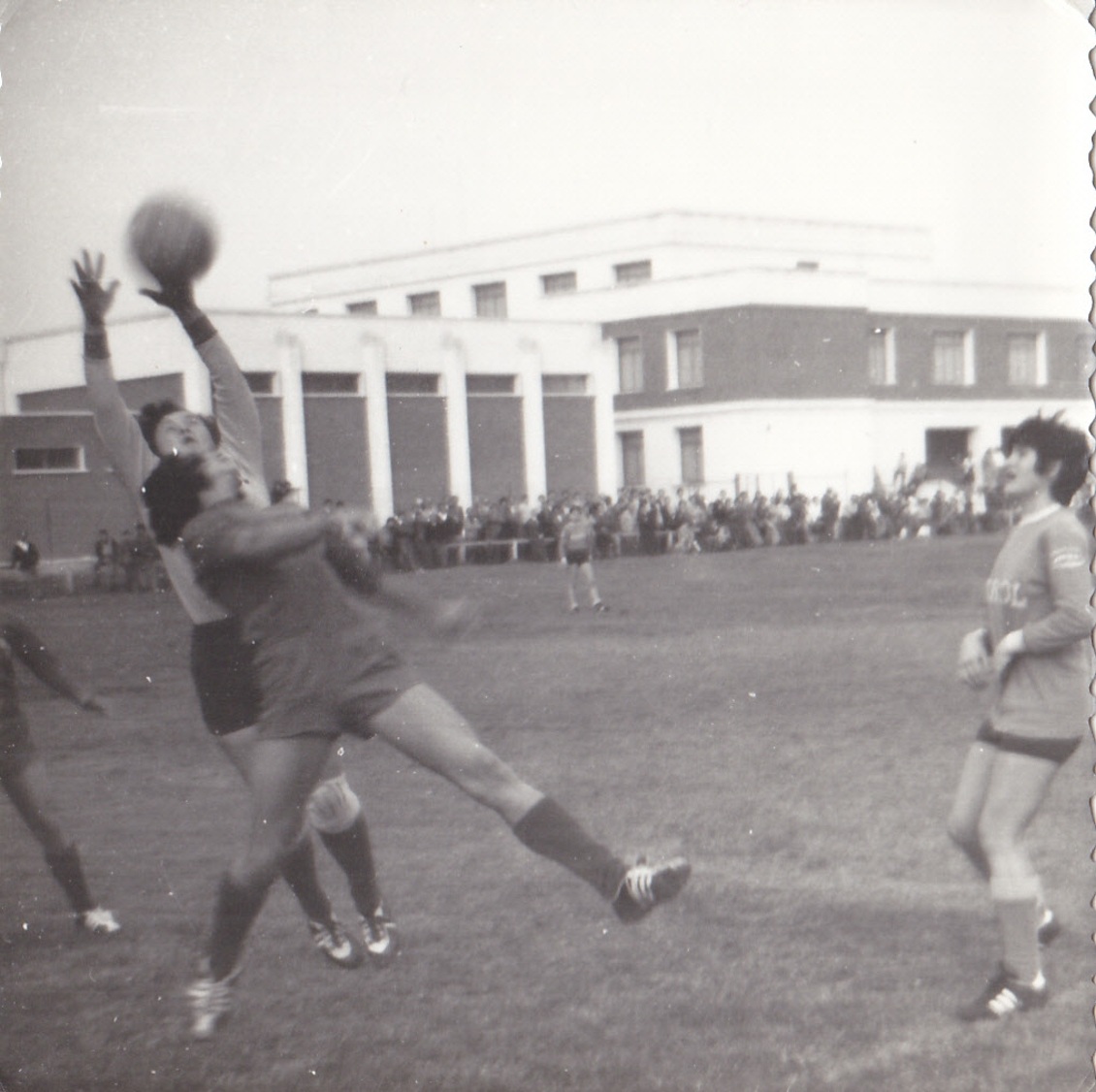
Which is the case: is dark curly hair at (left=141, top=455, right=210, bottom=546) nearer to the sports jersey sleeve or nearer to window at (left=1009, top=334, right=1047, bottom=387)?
the sports jersey sleeve

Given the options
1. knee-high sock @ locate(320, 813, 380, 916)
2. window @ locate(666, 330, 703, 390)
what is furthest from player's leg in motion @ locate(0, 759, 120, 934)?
window @ locate(666, 330, 703, 390)

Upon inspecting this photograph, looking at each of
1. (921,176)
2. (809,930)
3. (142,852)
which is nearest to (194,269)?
(142,852)

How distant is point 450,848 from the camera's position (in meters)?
4.49

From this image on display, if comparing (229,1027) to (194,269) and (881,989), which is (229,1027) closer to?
(881,989)

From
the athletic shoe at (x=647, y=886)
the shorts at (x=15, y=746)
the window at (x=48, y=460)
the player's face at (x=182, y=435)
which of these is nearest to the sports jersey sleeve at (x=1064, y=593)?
the athletic shoe at (x=647, y=886)

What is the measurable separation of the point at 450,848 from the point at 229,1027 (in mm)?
1053

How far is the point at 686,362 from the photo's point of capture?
435cm

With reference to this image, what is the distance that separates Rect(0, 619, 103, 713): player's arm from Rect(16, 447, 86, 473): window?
48cm

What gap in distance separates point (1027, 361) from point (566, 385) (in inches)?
56.7

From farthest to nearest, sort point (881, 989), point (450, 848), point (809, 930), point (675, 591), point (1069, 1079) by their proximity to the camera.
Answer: point (675, 591) < point (450, 848) < point (809, 930) < point (881, 989) < point (1069, 1079)

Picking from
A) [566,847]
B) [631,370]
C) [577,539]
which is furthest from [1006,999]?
[631,370]

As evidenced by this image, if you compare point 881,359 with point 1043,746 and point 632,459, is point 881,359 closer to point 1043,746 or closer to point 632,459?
point 632,459

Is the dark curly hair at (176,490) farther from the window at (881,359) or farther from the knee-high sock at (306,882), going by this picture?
the window at (881,359)

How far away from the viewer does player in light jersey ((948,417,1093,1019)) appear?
10.8 ft
